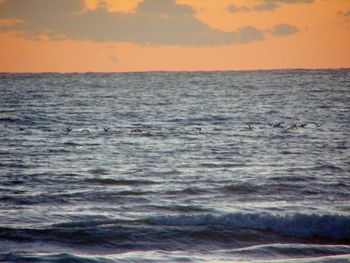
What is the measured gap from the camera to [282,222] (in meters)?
16.9

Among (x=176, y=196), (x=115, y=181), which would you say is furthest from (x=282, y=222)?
(x=115, y=181)

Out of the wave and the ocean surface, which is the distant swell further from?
the wave

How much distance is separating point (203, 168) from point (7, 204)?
35.3ft

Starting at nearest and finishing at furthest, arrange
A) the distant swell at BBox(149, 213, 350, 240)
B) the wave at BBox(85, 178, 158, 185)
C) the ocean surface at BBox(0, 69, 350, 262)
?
the ocean surface at BBox(0, 69, 350, 262) → the distant swell at BBox(149, 213, 350, 240) → the wave at BBox(85, 178, 158, 185)

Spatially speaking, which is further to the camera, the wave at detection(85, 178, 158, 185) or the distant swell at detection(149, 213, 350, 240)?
the wave at detection(85, 178, 158, 185)

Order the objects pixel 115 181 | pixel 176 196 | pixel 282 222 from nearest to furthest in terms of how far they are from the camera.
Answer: pixel 282 222
pixel 176 196
pixel 115 181

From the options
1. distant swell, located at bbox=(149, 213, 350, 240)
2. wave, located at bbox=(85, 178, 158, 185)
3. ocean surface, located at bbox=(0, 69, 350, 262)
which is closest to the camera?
ocean surface, located at bbox=(0, 69, 350, 262)

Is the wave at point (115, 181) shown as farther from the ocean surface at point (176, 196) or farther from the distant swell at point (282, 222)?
the distant swell at point (282, 222)

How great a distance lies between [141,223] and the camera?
55.4 ft

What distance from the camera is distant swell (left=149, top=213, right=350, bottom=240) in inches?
642

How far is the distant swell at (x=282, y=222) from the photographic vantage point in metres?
16.3

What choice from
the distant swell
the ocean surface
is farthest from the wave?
the distant swell

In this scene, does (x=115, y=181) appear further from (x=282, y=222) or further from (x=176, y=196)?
(x=282, y=222)

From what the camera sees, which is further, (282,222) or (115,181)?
(115,181)
